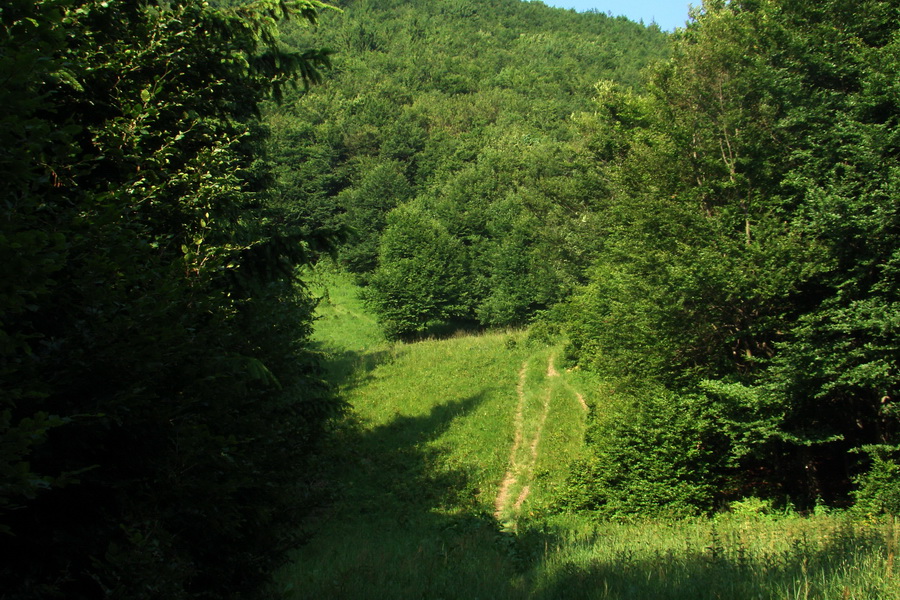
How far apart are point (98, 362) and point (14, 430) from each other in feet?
4.67

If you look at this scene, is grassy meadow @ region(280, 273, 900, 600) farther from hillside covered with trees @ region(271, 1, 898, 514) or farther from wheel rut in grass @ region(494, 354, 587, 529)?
hillside covered with trees @ region(271, 1, 898, 514)

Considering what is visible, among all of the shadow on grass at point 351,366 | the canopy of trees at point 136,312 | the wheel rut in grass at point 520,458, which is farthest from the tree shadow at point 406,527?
the shadow on grass at point 351,366

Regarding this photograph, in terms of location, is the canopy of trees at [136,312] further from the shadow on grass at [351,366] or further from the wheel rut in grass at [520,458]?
the shadow on grass at [351,366]

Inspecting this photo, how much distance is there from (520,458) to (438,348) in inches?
679

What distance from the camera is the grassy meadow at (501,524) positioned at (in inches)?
258

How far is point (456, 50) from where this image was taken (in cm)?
12575

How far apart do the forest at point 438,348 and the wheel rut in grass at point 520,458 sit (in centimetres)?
16

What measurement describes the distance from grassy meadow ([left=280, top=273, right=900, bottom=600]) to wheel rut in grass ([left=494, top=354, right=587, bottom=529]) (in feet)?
0.23

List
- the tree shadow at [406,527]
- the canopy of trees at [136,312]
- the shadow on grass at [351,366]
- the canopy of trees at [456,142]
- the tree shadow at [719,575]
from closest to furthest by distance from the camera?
the canopy of trees at [136,312]
the tree shadow at [719,575]
the tree shadow at [406,527]
the shadow on grass at [351,366]
the canopy of trees at [456,142]

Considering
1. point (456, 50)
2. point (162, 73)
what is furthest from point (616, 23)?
point (162, 73)

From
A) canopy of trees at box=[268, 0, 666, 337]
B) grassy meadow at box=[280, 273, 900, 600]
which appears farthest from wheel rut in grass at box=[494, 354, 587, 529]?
canopy of trees at box=[268, 0, 666, 337]

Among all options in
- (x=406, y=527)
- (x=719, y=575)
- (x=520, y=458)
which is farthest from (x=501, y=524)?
(x=719, y=575)

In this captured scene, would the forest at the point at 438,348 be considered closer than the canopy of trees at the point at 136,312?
No

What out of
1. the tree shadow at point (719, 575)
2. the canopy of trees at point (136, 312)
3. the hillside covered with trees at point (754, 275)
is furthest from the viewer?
the hillside covered with trees at point (754, 275)
